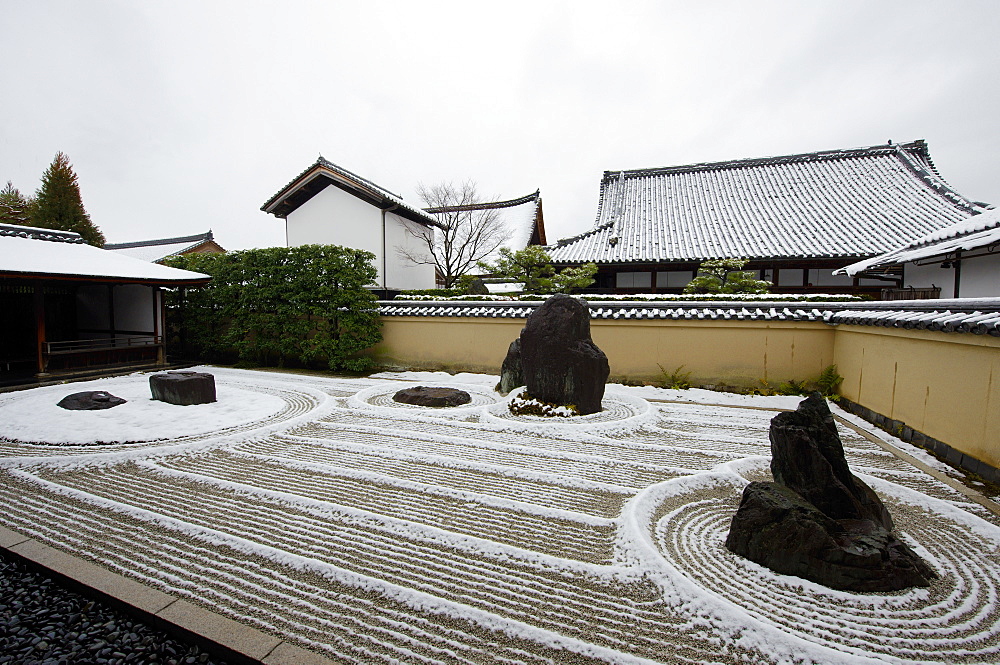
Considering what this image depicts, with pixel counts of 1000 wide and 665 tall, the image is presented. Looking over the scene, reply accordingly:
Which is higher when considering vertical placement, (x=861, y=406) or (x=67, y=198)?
(x=67, y=198)

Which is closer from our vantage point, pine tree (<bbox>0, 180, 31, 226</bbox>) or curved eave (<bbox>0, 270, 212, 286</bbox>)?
curved eave (<bbox>0, 270, 212, 286</bbox>)

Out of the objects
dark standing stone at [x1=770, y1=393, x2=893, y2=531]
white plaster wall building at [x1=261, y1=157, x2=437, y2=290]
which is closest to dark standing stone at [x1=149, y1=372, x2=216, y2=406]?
white plaster wall building at [x1=261, y1=157, x2=437, y2=290]

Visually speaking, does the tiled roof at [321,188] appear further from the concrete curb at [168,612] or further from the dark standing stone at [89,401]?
the concrete curb at [168,612]

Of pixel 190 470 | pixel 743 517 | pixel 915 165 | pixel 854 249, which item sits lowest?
pixel 190 470

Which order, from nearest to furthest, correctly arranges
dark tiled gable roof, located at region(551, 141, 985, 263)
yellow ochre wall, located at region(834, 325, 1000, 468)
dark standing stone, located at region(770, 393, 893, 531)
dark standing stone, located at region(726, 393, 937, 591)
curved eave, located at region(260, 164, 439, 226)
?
dark standing stone, located at region(726, 393, 937, 591), dark standing stone, located at region(770, 393, 893, 531), yellow ochre wall, located at region(834, 325, 1000, 468), dark tiled gable roof, located at region(551, 141, 985, 263), curved eave, located at region(260, 164, 439, 226)

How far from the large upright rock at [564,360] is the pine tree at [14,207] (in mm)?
33686

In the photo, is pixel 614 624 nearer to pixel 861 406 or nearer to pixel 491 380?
pixel 861 406

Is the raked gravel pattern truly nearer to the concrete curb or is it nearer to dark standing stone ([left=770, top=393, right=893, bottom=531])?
the concrete curb

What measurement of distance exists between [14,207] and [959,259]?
47.6m

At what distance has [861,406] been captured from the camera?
7.25m

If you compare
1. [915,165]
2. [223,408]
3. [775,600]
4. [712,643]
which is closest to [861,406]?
[775,600]

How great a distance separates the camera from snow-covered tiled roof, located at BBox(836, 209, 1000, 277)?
293 inches

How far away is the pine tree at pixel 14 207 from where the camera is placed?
2701 cm

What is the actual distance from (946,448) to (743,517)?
395 centimetres
